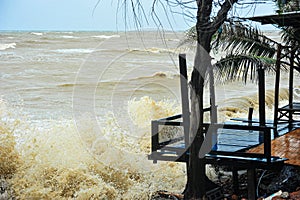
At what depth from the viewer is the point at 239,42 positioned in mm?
6266

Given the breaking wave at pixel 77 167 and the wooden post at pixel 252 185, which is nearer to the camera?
the wooden post at pixel 252 185

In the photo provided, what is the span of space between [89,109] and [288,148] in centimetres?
752

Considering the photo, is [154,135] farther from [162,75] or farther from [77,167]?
[162,75]

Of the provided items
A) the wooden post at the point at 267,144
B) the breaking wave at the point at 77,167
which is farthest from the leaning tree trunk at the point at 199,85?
the breaking wave at the point at 77,167

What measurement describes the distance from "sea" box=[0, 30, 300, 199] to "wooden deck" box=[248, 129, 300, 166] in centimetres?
75

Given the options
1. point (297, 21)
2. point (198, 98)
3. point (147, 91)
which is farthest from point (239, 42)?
point (147, 91)

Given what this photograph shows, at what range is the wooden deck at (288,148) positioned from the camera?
409 cm

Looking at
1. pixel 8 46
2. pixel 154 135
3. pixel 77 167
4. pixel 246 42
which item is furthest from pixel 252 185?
pixel 8 46

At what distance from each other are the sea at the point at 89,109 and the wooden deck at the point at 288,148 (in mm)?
750

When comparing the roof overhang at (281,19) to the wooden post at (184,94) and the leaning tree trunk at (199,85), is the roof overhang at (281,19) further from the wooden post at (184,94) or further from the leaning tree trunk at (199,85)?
the leaning tree trunk at (199,85)

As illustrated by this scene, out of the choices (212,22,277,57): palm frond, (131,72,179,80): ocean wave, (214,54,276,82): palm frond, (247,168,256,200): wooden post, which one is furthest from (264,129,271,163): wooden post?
(131,72,179,80): ocean wave

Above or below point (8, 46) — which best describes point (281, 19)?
above

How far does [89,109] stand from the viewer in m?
11.3

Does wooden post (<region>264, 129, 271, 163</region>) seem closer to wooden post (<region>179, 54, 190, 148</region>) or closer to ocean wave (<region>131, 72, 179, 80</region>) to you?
wooden post (<region>179, 54, 190, 148</region>)
